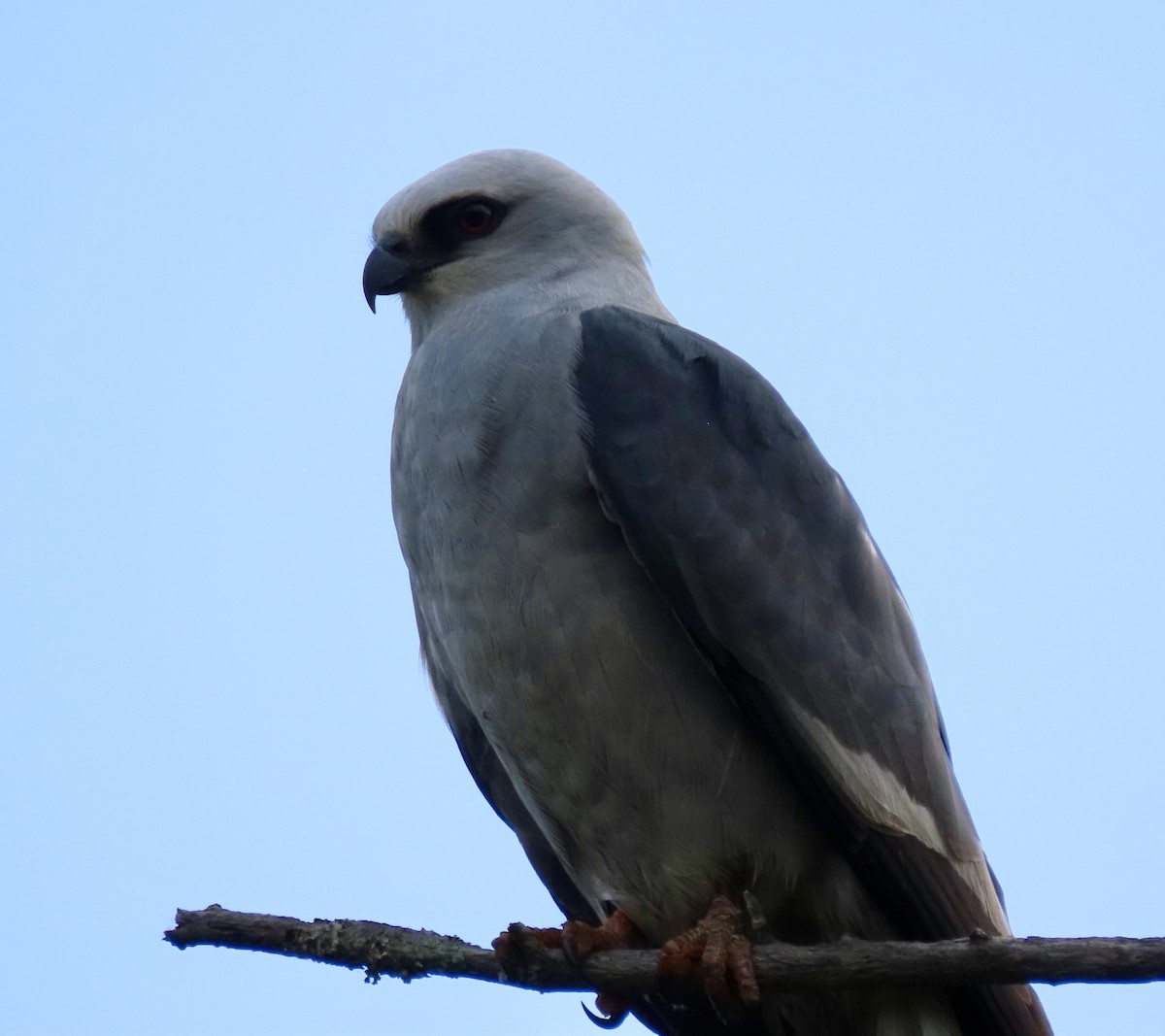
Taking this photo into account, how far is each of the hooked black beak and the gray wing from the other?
3.61 feet

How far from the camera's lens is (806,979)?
4086 millimetres

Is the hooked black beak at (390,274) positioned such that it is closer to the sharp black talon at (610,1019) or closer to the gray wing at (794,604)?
the gray wing at (794,604)

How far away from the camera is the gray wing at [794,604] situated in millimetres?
4738

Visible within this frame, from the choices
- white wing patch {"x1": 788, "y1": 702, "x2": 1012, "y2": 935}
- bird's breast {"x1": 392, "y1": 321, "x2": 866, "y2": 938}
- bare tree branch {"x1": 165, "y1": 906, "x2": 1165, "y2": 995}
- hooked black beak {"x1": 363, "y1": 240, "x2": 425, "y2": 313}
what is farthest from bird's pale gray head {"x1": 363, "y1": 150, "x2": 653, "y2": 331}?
bare tree branch {"x1": 165, "y1": 906, "x2": 1165, "y2": 995}

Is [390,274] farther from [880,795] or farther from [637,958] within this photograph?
[637,958]

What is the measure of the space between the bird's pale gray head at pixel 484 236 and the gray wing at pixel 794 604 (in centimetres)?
81

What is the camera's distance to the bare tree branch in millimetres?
3643

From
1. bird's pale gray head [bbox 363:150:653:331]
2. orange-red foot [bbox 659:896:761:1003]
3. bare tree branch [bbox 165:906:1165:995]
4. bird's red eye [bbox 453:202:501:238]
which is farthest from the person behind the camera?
bird's red eye [bbox 453:202:501:238]

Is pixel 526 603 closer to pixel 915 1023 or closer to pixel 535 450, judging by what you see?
pixel 535 450

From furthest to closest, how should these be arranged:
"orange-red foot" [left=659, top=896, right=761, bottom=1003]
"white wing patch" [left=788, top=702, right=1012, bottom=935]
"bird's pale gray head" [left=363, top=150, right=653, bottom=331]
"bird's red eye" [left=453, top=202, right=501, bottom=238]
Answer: "bird's red eye" [left=453, top=202, right=501, bottom=238]
"bird's pale gray head" [left=363, top=150, right=653, bottom=331]
"white wing patch" [left=788, top=702, right=1012, bottom=935]
"orange-red foot" [left=659, top=896, right=761, bottom=1003]

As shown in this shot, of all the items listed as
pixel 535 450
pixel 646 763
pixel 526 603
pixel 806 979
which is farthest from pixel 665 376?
pixel 806 979

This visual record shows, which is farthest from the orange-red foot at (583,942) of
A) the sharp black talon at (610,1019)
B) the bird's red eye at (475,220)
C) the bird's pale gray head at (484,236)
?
the bird's red eye at (475,220)

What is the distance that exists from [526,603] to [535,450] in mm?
522

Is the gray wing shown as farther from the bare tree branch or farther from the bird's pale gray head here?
the bird's pale gray head
